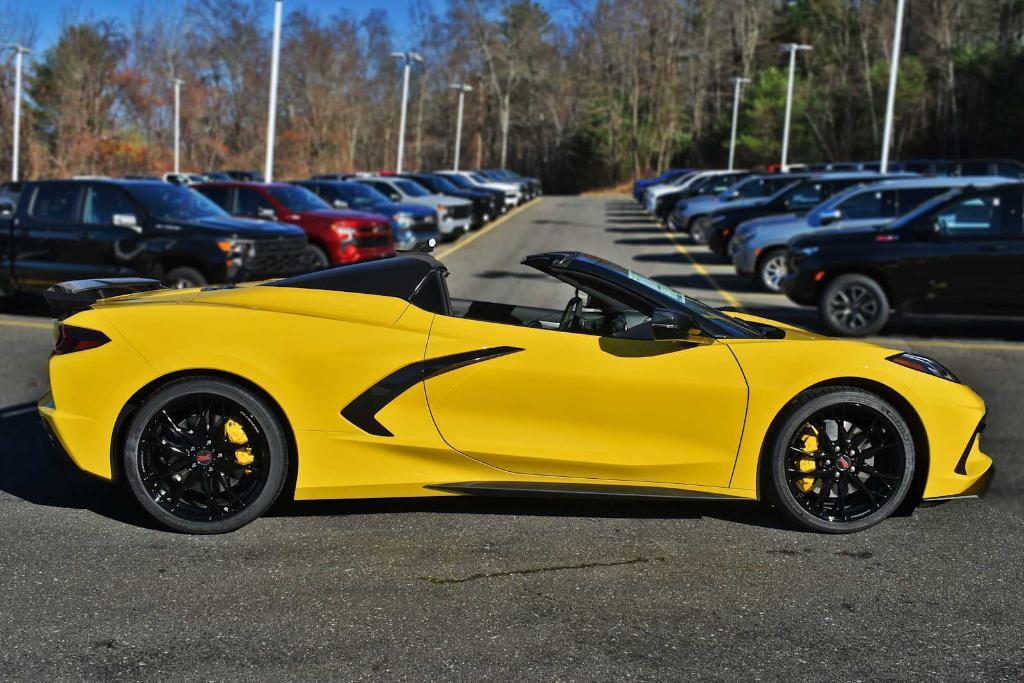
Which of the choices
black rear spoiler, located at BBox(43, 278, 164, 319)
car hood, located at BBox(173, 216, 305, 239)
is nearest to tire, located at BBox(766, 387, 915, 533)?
black rear spoiler, located at BBox(43, 278, 164, 319)

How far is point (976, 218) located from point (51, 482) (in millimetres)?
9414

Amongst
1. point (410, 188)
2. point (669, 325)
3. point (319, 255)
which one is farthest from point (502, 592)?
point (410, 188)

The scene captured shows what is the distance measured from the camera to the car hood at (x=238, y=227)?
11875 millimetres

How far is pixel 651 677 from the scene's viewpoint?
3422mm

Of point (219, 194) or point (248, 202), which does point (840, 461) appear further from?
point (219, 194)

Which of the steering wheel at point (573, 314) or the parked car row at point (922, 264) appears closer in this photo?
the steering wheel at point (573, 314)

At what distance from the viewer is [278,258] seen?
1232 cm

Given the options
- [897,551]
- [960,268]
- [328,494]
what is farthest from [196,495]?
[960,268]

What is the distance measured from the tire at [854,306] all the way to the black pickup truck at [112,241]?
20.2ft

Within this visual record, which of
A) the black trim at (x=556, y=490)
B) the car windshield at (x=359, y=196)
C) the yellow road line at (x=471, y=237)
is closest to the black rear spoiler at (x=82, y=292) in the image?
the black trim at (x=556, y=490)

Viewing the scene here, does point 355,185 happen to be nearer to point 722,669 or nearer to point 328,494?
point 328,494

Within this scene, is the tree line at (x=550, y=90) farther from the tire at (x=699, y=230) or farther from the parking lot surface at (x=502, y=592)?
the parking lot surface at (x=502, y=592)

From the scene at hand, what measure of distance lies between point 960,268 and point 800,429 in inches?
276

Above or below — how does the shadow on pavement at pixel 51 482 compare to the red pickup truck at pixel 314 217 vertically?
below
